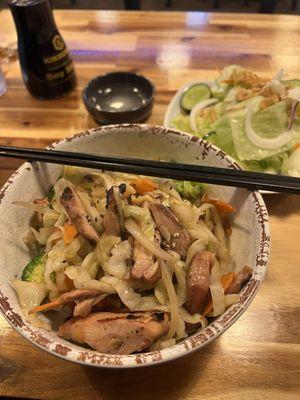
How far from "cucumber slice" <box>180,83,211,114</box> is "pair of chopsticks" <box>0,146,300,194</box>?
97cm

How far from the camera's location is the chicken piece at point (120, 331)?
0.98 m

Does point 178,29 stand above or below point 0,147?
below

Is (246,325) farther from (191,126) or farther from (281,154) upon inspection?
(191,126)

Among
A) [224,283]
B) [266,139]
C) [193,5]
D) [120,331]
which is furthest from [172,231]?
[193,5]

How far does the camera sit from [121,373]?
1.17 metres

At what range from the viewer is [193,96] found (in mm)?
2184

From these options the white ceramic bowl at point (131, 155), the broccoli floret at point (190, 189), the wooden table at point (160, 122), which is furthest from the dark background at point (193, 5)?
the broccoli floret at point (190, 189)

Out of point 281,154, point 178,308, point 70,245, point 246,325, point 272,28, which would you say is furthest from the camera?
point 272,28

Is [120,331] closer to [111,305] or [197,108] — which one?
[111,305]

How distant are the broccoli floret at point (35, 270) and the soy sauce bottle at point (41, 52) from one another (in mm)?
1344

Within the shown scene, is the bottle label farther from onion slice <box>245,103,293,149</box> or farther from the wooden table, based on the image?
onion slice <box>245,103,293,149</box>

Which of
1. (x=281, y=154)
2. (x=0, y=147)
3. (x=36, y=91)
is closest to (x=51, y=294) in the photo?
(x=0, y=147)

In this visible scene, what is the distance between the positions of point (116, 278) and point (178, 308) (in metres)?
0.19

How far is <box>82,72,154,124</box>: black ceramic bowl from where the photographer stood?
2.01 metres
